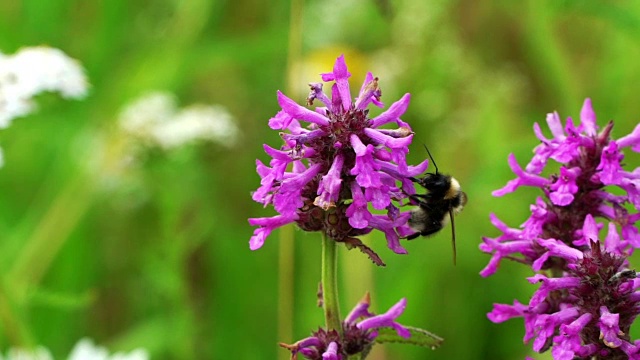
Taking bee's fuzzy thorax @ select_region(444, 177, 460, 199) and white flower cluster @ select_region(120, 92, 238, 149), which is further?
white flower cluster @ select_region(120, 92, 238, 149)

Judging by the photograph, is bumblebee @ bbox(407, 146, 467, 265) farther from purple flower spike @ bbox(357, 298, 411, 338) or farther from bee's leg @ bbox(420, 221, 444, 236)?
purple flower spike @ bbox(357, 298, 411, 338)

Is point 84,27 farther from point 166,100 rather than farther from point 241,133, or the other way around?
point 166,100

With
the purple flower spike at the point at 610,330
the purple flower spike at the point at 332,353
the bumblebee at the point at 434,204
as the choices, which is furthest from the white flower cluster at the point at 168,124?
the purple flower spike at the point at 610,330

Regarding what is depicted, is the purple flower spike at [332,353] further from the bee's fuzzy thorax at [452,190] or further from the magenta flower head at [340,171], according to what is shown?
the bee's fuzzy thorax at [452,190]

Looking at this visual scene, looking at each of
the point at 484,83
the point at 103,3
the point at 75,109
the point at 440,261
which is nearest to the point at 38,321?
the point at 75,109

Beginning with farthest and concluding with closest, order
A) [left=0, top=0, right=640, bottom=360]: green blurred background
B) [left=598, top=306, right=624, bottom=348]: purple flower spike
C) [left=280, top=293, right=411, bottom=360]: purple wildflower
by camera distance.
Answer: [left=0, top=0, right=640, bottom=360]: green blurred background
[left=280, top=293, right=411, bottom=360]: purple wildflower
[left=598, top=306, right=624, bottom=348]: purple flower spike

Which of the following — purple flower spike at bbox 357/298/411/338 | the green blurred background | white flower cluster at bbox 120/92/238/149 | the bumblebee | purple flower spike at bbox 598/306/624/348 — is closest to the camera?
purple flower spike at bbox 598/306/624/348

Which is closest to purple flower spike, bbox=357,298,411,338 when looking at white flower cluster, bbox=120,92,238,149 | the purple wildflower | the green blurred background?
the purple wildflower

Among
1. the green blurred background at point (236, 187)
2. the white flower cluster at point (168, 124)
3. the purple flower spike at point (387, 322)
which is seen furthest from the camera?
the white flower cluster at point (168, 124)
